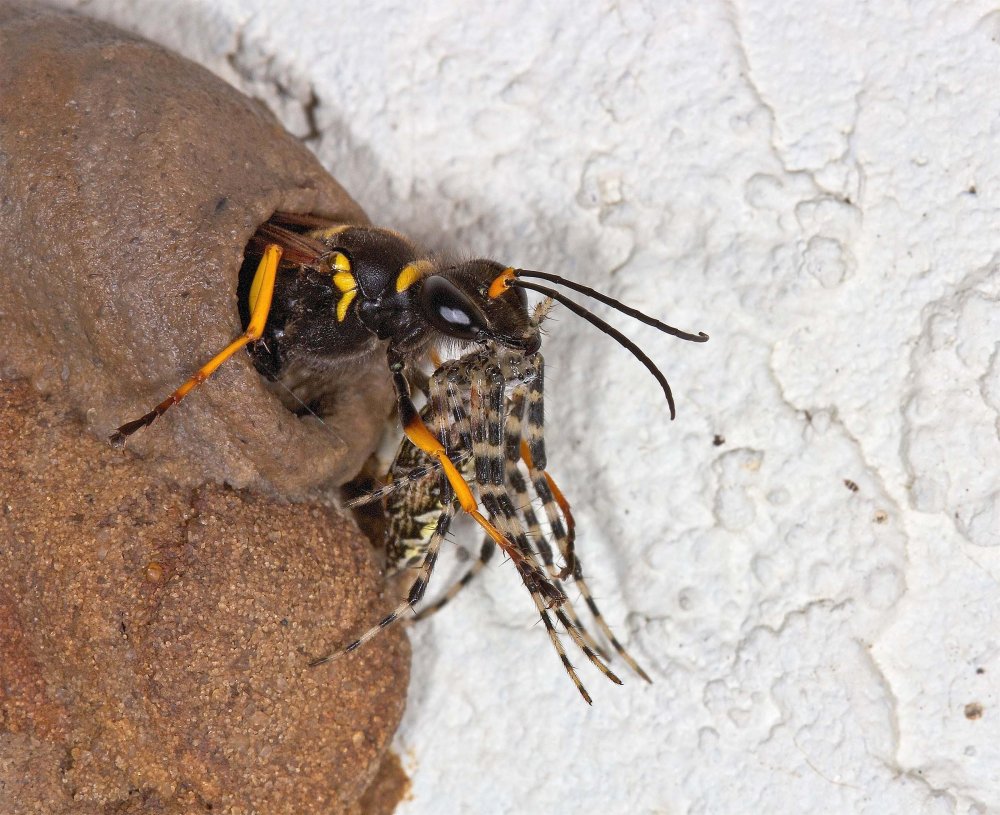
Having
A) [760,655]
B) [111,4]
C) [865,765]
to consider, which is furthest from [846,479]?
[111,4]

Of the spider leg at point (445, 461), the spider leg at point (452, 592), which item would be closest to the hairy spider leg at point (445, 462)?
the spider leg at point (445, 461)

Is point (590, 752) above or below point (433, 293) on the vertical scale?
below

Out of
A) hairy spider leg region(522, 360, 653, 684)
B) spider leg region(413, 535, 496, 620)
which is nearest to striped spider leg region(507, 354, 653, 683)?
hairy spider leg region(522, 360, 653, 684)

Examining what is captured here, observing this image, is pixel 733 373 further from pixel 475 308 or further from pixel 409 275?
pixel 409 275

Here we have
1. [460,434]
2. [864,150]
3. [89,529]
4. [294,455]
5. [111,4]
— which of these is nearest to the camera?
[89,529]

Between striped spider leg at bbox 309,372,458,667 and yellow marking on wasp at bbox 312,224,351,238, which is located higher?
yellow marking on wasp at bbox 312,224,351,238

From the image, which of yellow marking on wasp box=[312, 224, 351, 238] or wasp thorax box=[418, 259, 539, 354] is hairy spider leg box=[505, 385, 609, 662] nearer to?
wasp thorax box=[418, 259, 539, 354]

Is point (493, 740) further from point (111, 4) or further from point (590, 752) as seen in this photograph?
point (111, 4)
